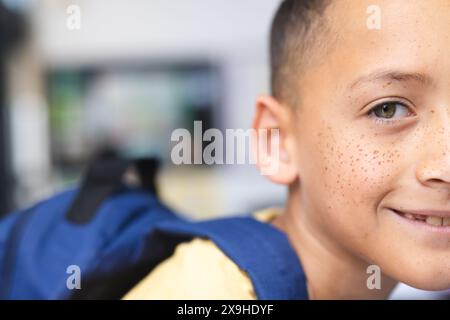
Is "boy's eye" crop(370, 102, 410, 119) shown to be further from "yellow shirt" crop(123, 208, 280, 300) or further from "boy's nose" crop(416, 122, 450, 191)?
"yellow shirt" crop(123, 208, 280, 300)

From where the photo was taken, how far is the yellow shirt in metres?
0.55

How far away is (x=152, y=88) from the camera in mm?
2604

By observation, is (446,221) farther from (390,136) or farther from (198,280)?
(198,280)

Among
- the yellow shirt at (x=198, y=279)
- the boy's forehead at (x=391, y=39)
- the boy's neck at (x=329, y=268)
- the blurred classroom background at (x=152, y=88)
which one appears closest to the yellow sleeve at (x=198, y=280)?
the yellow shirt at (x=198, y=279)

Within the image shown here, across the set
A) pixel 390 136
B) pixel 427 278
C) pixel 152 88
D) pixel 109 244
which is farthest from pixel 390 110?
pixel 152 88

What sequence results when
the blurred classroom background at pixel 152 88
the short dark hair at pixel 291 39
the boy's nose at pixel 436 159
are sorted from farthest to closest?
the blurred classroom background at pixel 152 88, the short dark hair at pixel 291 39, the boy's nose at pixel 436 159

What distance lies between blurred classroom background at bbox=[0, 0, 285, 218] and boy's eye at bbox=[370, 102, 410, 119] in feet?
6.52

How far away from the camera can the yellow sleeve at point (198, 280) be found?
21.5 inches

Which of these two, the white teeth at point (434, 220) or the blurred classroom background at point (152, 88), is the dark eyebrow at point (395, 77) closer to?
the white teeth at point (434, 220)

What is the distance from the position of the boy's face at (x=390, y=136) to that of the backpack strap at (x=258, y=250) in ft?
0.20

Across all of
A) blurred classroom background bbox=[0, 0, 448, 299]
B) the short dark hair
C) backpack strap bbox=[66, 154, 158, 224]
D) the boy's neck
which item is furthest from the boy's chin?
blurred classroom background bbox=[0, 0, 448, 299]
